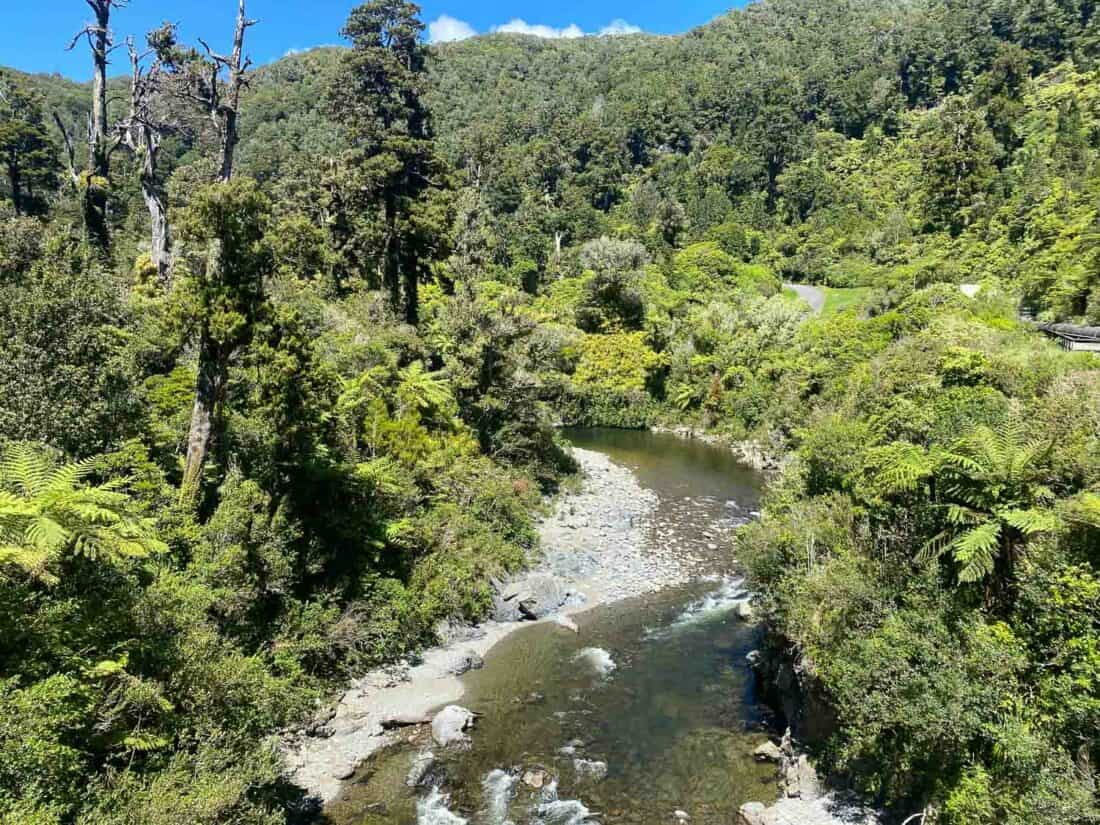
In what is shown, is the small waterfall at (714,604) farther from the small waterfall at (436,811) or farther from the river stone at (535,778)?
the small waterfall at (436,811)

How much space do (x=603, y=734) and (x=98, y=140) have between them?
26.7 metres

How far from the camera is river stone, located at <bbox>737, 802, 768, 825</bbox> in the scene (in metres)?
10.7

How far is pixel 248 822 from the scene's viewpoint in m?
8.73

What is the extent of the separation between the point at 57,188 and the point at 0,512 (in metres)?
45.2

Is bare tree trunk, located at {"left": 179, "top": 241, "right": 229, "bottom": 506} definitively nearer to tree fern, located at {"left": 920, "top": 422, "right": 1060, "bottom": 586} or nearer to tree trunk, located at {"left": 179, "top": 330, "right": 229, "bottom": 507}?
tree trunk, located at {"left": 179, "top": 330, "right": 229, "bottom": 507}

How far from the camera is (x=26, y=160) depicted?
3772 cm

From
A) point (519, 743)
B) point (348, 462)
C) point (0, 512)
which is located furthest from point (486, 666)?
point (0, 512)

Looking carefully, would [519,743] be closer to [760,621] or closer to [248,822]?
[248,822]

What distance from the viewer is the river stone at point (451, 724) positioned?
13.0 m

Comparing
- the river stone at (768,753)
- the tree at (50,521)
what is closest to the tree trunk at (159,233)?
the tree at (50,521)

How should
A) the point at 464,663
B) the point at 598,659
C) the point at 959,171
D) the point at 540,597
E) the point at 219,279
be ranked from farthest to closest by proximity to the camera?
the point at 959,171
the point at 540,597
the point at 598,659
the point at 464,663
the point at 219,279

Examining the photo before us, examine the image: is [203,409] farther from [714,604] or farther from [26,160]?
[26,160]

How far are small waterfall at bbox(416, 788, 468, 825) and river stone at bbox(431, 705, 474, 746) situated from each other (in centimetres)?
137

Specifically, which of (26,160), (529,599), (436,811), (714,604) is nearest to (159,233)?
(529,599)
